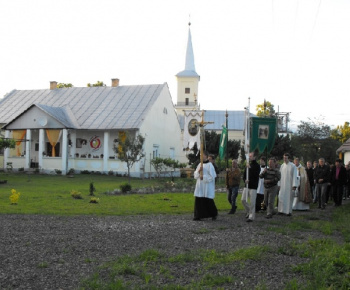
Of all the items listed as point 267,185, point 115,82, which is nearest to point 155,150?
point 115,82

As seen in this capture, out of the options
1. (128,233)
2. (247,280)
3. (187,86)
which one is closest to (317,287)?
(247,280)

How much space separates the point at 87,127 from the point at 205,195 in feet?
83.2

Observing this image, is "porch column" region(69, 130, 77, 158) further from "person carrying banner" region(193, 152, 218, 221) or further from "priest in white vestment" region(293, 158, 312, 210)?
"person carrying banner" region(193, 152, 218, 221)

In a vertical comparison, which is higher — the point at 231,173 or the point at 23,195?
the point at 231,173

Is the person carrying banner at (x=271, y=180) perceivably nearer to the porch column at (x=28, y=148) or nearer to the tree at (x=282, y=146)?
the porch column at (x=28, y=148)

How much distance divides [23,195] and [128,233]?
1034 centimetres

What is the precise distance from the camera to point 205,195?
12773 mm

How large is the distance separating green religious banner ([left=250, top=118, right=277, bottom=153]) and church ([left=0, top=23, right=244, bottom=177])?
55.4 feet

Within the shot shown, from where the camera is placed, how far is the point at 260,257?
7633mm

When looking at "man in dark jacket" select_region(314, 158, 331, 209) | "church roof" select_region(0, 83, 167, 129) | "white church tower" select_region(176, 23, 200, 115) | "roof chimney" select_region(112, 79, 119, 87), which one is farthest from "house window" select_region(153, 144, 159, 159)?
"white church tower" select_region(176, 23, 200, 115)

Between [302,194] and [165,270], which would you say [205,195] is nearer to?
[302,194]

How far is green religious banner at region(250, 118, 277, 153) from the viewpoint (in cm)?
1623

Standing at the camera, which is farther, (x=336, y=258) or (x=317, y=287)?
(x=336, y=258)

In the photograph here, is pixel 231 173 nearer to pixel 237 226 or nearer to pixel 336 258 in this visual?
pixel 237 226
